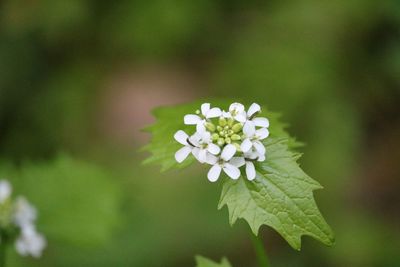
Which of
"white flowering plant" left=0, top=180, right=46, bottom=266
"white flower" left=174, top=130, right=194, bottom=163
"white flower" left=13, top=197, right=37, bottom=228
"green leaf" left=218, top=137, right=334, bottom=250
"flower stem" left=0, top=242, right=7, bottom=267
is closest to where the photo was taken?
"green leaf" left=218, top=137, right=334, bottom=250

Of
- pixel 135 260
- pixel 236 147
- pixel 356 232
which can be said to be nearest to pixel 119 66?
pixel 135 260

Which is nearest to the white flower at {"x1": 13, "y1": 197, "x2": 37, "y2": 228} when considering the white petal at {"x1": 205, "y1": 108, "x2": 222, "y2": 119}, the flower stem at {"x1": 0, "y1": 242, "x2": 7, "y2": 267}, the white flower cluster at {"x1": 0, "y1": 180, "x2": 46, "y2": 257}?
the white flower cluster at {"x1": 0, "y1": 180, "x2": 46, "y2": 257}

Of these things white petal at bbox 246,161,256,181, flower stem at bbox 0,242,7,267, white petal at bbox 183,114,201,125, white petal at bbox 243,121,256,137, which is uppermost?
flower stem at bbox 0,242,7,267

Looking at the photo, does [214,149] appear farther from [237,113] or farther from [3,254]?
[3,254]

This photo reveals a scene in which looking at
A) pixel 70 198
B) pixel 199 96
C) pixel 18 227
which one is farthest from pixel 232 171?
pixel 199 96

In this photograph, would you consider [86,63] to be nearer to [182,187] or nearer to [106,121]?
[106,121]

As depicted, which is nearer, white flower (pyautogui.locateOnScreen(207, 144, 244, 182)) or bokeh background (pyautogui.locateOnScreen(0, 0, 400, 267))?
white flower (pyautogui.locateOnScreen(207, 144, 244, 182))

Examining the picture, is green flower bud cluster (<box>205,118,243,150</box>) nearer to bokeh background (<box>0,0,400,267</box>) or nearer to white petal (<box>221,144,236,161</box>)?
white petal (<box>221,144,236,161</box>)
